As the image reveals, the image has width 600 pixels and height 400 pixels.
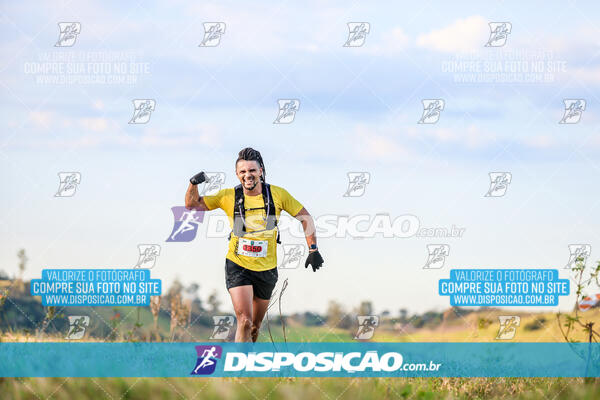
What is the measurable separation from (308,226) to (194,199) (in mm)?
1728

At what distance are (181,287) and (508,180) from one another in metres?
5.17

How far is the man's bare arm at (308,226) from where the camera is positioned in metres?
11.4

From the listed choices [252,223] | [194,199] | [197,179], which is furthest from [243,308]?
[197,179]

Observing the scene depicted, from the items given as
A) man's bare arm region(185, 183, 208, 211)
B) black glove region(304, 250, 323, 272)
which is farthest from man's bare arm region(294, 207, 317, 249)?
man's bare arm region(185, 183, 208, 211)

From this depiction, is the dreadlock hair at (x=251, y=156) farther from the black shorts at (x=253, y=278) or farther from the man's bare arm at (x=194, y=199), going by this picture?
the black shorts at (x=253, y=278)

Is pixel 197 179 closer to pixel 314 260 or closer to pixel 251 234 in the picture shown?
pixel 251 234

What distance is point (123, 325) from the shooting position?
37.3 feet

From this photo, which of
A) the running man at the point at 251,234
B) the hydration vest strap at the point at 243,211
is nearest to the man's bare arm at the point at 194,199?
the running man at the point at 251,234

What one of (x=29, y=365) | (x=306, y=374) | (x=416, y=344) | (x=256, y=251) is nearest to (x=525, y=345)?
(x=416, y=344)

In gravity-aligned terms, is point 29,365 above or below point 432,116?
below

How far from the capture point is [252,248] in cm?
1109

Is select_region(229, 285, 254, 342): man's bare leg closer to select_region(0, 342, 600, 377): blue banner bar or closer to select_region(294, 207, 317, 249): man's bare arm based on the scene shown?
select_region(0, 342, 600, 377): blue banner bar

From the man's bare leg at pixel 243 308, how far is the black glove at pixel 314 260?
0.94m

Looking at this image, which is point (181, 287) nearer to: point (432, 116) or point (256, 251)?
point (256, 251)
